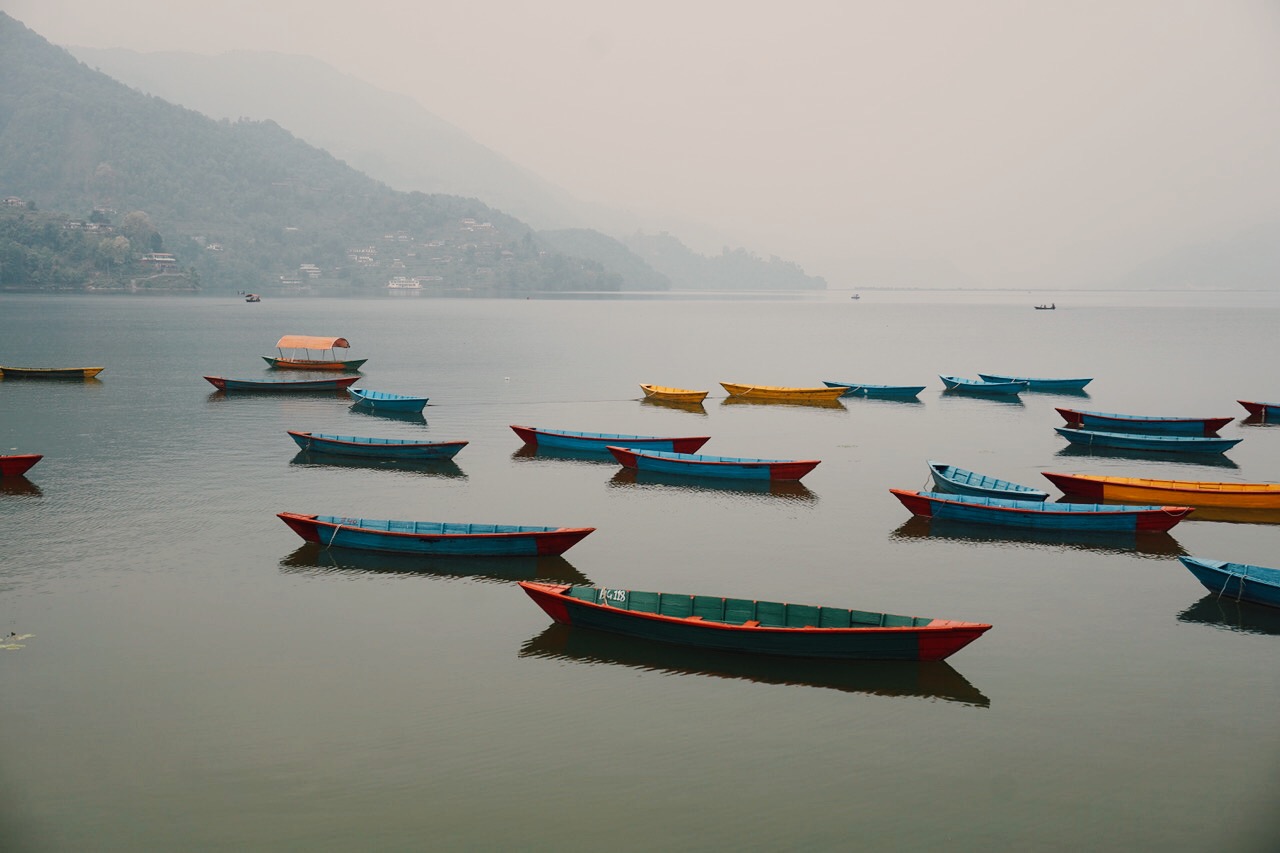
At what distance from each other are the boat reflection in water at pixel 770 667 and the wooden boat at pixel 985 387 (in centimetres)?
6590

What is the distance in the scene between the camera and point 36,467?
161 ft

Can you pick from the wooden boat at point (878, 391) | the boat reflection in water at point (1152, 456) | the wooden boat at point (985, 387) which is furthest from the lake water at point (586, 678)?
the wooden boat at point (985, 387)

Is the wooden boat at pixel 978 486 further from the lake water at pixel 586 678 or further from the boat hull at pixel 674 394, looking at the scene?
the boat hull at pixel 674 394

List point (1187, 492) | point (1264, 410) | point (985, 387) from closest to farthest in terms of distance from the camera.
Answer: point (1187, 492) → point (1264, 410) → point (985, 387)

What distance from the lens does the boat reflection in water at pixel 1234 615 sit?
29781mm

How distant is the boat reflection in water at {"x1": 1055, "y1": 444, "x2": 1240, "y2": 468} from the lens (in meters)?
56.8

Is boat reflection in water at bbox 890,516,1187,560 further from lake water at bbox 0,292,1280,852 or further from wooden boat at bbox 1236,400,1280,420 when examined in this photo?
wooden boat at bbox 1236,400,1280,420

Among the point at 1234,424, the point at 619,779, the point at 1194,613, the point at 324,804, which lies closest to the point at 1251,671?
the point at 1194,613

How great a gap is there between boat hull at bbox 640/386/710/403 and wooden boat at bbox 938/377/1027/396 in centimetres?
2528

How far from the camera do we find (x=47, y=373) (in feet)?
273

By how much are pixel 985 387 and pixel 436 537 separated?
66.7 meters

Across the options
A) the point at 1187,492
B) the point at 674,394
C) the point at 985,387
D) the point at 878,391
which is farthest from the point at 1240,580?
the point at 985,387

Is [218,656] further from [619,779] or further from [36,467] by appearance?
[36,467]

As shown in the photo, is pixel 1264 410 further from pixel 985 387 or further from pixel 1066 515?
pixel 1066 515
